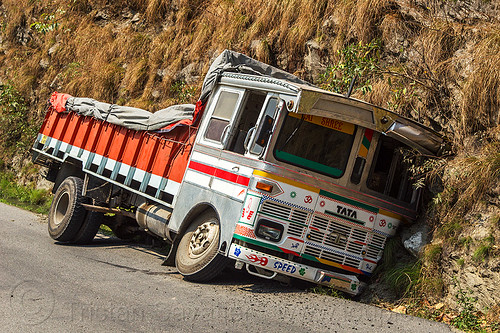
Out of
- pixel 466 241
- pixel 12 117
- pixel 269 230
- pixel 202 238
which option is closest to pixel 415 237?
pixel 466 241

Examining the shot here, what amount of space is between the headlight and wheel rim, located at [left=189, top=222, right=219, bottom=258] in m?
0.77

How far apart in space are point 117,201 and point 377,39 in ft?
19.4

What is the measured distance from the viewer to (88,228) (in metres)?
10.5

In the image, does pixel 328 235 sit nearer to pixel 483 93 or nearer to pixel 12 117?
pixel 483 93

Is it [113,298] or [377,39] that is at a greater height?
[377,39]

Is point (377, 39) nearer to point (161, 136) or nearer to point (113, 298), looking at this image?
point (161, 136)

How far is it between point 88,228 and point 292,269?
16.1 feet

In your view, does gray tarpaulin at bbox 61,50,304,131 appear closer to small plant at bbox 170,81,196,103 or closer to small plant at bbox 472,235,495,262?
small plant at bbox 472,235,495,262

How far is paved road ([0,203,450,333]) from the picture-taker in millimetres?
5398

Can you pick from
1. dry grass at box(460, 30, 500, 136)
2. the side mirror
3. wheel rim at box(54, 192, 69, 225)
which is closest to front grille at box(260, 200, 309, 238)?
the side mirror

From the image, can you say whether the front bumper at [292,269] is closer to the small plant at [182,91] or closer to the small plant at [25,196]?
the small plant at [182,91]

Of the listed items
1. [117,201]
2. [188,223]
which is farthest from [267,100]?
[117,201]

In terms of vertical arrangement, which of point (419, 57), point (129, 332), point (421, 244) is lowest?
point (129, 332)

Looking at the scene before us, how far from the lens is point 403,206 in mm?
8031
